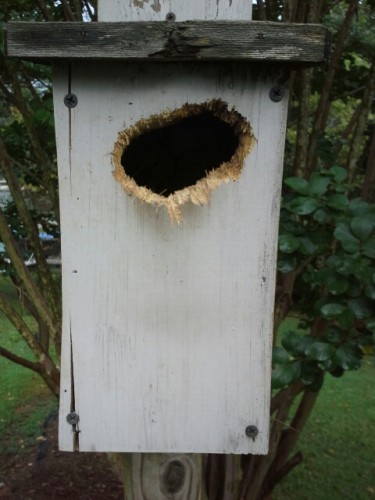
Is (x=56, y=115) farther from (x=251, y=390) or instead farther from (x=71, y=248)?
(x=251, y=390)

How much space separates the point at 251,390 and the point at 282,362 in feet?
0.96

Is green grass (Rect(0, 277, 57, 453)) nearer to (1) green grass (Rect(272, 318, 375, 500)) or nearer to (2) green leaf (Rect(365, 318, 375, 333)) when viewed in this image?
(1) green grass (Rect(272, 318, 375, 500))

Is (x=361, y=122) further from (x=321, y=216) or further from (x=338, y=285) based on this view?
(x=338, y=285)

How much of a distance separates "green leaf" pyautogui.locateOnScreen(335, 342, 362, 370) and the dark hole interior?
0.66 meters

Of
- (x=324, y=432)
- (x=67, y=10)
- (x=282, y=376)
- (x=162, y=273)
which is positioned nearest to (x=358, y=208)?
(x=282, y=376)

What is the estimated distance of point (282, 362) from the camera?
5.90 ft

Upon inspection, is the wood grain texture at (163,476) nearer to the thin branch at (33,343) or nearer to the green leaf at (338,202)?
the thin branch at (33,343)

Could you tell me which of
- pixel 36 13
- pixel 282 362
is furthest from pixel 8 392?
pixel 282 362

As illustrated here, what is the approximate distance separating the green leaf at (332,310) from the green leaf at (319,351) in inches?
3.4

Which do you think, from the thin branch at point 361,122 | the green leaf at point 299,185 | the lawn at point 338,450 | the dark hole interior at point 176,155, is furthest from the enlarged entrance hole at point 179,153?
the lawn at point 338,450

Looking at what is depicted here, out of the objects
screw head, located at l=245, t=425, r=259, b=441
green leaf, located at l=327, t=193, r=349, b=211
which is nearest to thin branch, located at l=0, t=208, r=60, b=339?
screw head, located at l=245, t=425, r=259, b=441

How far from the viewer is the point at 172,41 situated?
1290mm

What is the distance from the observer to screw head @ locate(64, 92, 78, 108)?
4.58 feet

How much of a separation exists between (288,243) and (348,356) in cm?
37
